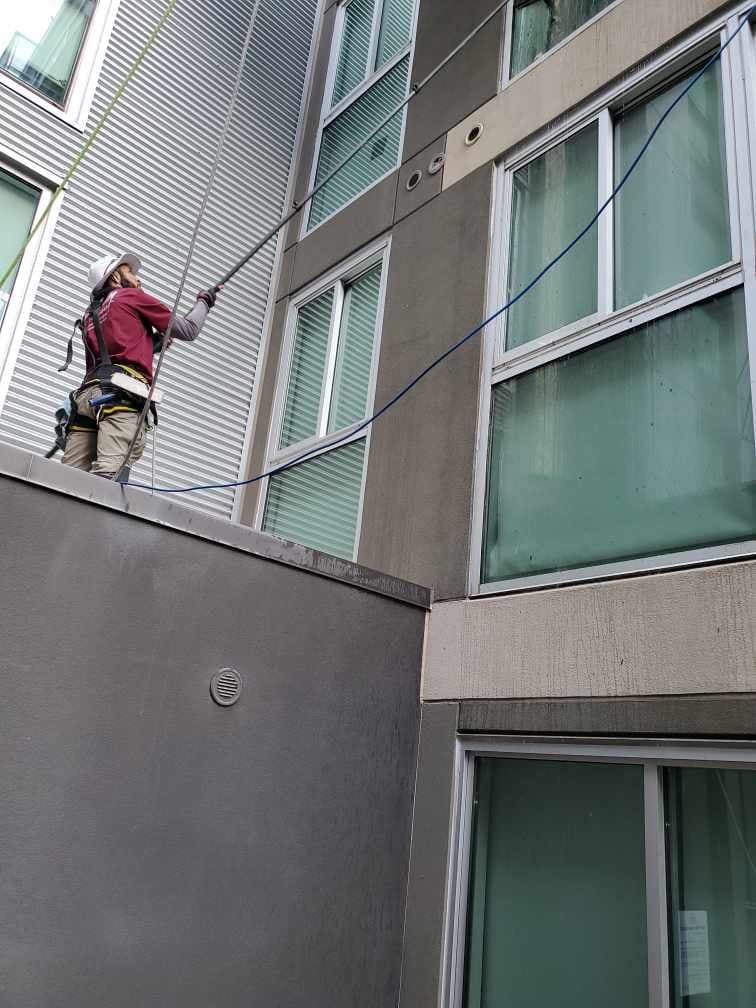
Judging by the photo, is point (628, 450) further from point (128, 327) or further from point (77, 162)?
point (77, 162)

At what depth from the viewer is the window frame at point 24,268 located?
5977 mm

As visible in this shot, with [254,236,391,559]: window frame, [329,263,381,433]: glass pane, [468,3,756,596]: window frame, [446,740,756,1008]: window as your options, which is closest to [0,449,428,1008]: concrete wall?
[446,740,756,1008]: window

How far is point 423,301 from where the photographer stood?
5512mm

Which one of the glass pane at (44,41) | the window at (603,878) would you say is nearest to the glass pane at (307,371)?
the glass pane at (44,41)

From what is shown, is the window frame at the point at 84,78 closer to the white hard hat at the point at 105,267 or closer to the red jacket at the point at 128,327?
the white hard hat at the point at 105,267

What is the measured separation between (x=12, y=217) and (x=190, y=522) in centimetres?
381

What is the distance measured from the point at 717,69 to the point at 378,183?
2829 mm

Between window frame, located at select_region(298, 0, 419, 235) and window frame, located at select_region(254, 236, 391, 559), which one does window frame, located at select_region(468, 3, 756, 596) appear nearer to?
window frame, located at select_region(254, 236, 391, 559)

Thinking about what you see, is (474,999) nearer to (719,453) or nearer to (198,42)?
(719,453)

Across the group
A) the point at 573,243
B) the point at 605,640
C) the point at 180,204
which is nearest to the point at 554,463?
the point at 605,640

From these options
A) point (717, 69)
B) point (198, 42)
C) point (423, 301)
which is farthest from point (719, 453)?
point (198, 42)

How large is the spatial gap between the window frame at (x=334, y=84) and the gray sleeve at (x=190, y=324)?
242cm

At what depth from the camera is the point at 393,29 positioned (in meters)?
7.39

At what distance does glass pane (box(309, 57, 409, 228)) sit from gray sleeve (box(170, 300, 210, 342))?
8.40 feet
